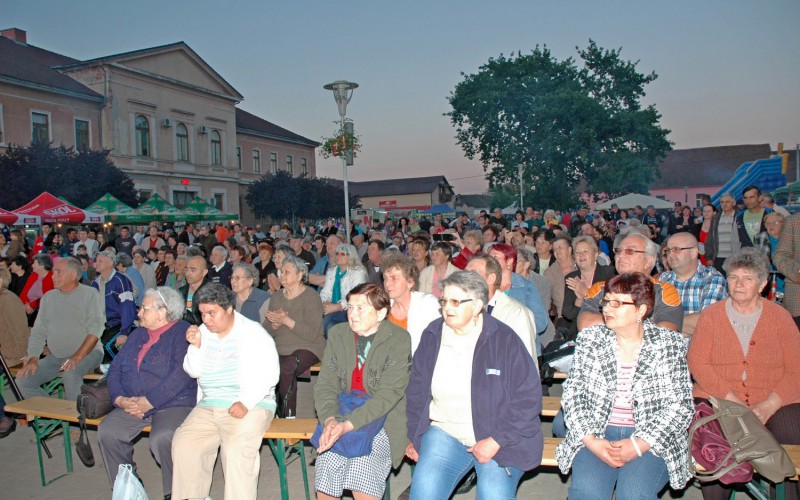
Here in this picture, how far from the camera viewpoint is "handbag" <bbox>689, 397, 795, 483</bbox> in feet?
10.0

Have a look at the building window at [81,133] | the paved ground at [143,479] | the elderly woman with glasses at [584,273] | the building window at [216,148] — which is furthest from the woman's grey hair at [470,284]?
the building window at [216,148]

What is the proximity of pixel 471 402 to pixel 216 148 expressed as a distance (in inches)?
1598

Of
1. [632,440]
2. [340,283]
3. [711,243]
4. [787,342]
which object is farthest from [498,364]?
[711,243]

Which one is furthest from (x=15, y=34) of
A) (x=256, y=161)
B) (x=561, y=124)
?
(x=561, y=124)

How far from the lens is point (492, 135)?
33969 mm

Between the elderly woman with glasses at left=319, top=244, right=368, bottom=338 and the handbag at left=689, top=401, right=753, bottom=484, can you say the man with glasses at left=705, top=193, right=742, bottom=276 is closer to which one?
the elderly woman with glasses at left=319, top=244, right=368, bottom=338

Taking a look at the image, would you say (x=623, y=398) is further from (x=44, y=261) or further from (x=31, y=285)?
(x=31, y=285)

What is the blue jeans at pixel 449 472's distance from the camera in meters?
3.20

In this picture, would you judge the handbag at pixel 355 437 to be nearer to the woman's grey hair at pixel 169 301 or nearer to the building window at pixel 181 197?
the woman's grey hair at pixel 169 301

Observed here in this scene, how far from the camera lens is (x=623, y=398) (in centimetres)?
326

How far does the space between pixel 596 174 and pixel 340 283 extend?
28431mm

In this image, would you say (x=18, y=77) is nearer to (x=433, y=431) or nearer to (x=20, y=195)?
(x=20, y=195)

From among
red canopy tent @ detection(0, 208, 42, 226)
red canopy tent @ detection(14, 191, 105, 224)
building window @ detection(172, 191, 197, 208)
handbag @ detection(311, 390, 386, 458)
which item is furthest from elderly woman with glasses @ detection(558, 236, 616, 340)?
building window @ detection(172, 191, 197, 208)

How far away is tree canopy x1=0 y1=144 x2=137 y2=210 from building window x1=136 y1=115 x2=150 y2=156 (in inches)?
282
